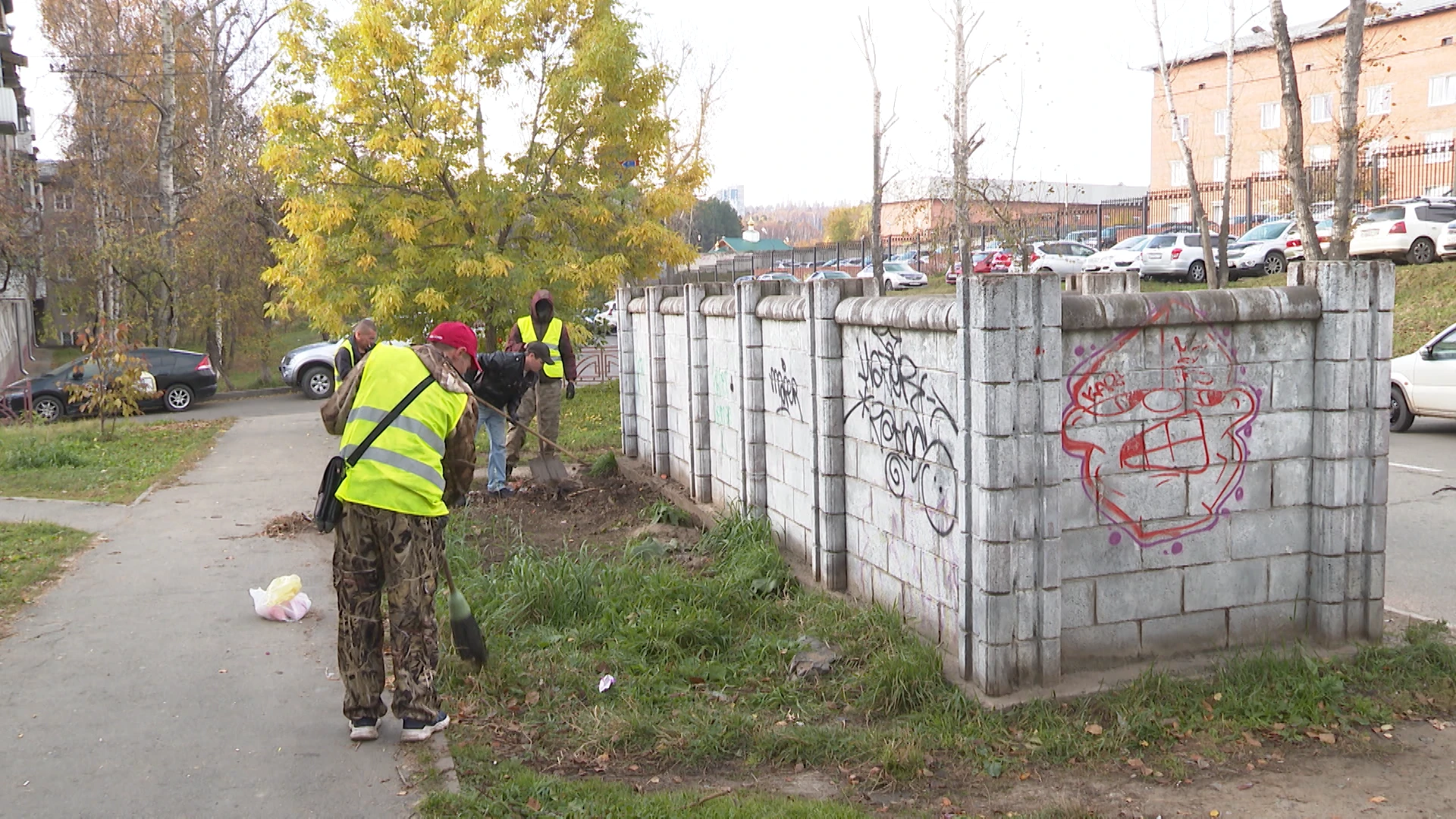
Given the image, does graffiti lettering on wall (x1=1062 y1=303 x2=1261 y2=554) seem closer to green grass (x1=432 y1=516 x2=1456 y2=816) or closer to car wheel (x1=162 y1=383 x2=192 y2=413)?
green grass (x1=432 y1=516 x2=1456 y2=816)

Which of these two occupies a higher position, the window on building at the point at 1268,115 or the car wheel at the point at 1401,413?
the window on building at the point at 1268,115

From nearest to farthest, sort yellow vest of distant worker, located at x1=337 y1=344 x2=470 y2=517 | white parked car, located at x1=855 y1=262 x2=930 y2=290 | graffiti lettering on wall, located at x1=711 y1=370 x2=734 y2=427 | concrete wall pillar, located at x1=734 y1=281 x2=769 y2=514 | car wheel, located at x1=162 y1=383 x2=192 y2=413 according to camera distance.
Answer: yellow vest of distant worker, located at x1=337 y1=344 x2=470 y2=517 < concrete wall pillar, located at x1=734 y1=281 x2=769 y2=514 < graffiti lettering on wall, located at x1=711 y1=370 x2=734 y2=427 < car wheel, located at x1=162 y1=383 x2=192 y2=413 < white parked car, located at x1=855 y1=262 x2=930 y2=290

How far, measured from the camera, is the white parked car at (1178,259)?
102ft

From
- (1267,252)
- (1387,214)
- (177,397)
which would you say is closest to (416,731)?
(177,397)

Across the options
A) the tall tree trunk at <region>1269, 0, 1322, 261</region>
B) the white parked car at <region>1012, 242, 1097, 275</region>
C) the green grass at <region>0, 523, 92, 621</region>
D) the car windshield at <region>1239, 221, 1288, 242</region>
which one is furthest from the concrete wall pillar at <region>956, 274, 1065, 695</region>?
the white parked car at <region>1012, 242, 1097, 275</region>

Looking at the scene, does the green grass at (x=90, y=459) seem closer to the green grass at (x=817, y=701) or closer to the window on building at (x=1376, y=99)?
the green grass at (x=817, y=701)

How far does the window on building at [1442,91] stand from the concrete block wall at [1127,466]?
2015 inches

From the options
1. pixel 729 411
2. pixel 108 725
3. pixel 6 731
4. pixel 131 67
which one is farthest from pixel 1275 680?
pixel 131 67

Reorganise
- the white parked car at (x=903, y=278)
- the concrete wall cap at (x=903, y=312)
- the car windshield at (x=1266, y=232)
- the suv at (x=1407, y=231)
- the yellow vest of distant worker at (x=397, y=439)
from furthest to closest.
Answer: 1. the white parked car at (x=903, y=278)
2. the car windshield at (x=1266, y=232)
3. the suv at (x=1407, y=231)
4. the concrete wall cap at (x=903, y=312)
5. the yellow vest of distant worker at (x=397, y=439)

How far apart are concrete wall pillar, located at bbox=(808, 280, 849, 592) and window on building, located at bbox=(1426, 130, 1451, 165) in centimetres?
2997

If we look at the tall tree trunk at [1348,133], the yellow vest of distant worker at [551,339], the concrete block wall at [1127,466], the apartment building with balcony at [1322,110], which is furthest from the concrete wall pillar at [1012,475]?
the apartment building with balcony at [1322,110]

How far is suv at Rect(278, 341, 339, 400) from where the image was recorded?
28062 mm

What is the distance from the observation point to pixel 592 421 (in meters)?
17.8

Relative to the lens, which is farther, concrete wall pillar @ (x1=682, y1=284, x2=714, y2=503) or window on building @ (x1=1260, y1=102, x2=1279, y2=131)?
window on building @ (x1=1260, y1=102, x2=1279, y2=131)
